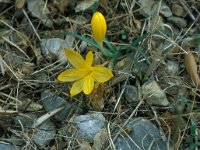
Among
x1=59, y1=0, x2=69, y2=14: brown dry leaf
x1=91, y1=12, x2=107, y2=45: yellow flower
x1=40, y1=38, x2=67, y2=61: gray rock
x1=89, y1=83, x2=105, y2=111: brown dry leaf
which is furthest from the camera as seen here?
x1=59, y1=0, x2=69, y2=14: brown dry leaf

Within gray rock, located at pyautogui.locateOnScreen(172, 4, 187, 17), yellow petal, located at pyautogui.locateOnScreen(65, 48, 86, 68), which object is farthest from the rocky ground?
yellow petal, located at pyautogui.locateOnScreen(65, 48, 86, 68)

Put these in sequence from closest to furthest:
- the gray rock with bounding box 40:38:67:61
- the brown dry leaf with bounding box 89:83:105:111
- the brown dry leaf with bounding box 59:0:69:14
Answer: the brown dry leaf with bounding box 89:83:105:111, the gray rock with bounding box 40:38:67:61, the brown dry leaf with bounding box 59:0:69:14

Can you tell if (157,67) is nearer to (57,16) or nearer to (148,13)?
(148,13)

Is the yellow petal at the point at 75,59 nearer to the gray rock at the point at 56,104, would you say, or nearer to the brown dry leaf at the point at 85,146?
the gray rock at the point at 56,104

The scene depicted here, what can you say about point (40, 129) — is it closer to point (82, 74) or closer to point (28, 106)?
point (28, 106)

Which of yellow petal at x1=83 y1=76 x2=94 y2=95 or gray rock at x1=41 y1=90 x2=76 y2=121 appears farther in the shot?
gray rock at x1=41 y1=90 x2=76 y2=121

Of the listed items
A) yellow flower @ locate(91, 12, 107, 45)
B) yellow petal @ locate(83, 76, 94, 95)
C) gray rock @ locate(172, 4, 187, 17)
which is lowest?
yellow petal @ locate(83, 76, 94, 95)

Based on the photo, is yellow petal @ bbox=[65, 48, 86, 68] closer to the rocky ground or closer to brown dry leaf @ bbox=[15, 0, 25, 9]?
the rocky ground

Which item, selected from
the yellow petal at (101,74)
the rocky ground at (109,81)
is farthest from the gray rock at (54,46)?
the yellow petal at (101,74)
